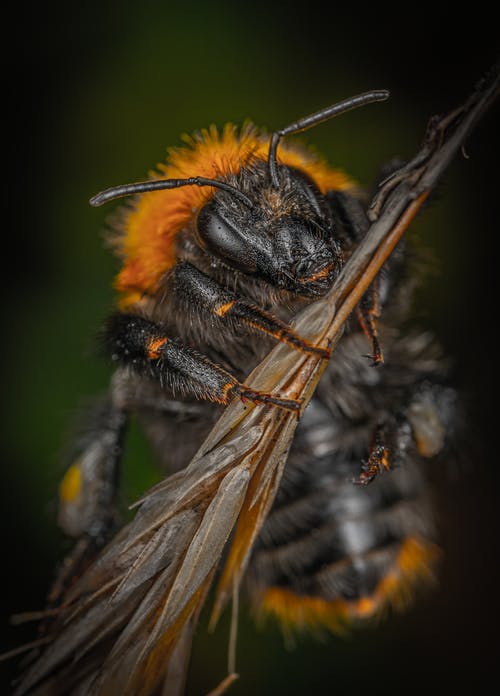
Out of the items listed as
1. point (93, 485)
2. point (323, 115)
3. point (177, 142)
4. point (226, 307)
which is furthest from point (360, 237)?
point (177, 142)

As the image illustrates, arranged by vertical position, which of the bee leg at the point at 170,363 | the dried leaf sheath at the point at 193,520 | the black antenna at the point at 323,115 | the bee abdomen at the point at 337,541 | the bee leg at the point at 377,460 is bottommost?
the bee abdomen at the point at 337,541

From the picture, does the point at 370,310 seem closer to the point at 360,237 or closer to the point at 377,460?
the point at 360,237

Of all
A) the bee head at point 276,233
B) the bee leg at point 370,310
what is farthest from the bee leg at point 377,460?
the bee head at point 276,233

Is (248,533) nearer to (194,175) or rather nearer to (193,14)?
(194,175)

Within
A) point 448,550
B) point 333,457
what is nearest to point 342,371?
point 333,457

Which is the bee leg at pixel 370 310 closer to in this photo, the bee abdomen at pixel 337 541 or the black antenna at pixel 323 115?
the black antenna at pixel 323 115

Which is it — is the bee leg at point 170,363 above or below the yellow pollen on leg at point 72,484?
above

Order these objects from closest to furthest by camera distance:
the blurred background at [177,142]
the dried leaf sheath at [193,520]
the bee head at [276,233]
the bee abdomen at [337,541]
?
the dried leaf sheath at [193,520], the bee head at [276,233], the bee abdomen at [337,541], the blurred background at [177,142]
